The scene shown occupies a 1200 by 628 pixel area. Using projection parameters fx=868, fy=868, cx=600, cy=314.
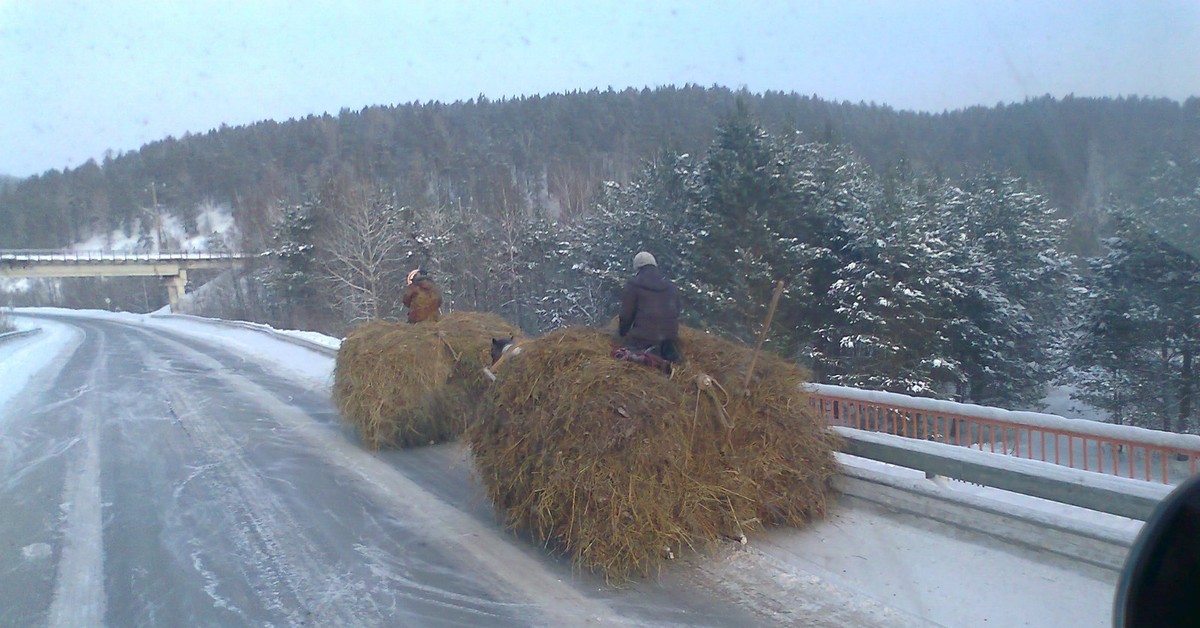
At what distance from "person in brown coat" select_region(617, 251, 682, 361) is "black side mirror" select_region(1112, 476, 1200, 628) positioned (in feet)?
13.4

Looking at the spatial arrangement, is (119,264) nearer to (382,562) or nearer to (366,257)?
(366,257)

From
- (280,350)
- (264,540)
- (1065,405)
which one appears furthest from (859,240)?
(264,540)

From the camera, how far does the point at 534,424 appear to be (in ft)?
20.5

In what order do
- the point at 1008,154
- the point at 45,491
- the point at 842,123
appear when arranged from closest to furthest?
1. the point at 45,491
2. the point at 1008,154
3. the point at 842,123

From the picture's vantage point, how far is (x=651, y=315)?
673cm

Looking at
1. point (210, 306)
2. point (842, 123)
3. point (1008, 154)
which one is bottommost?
point (210, 306)

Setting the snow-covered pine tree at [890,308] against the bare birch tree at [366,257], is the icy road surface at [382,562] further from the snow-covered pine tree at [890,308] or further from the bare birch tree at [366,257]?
the bare birch tree at [366,257]

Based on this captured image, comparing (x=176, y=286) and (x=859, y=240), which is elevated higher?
(x=859, y=240)

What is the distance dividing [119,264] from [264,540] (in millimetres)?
80480

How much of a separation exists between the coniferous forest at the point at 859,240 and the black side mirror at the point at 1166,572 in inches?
445

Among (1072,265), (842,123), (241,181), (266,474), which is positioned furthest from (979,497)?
(241,181)

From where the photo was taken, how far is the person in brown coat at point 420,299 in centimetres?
1172

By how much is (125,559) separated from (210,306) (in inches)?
3038

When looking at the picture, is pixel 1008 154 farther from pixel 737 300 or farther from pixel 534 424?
pixel 534 424
